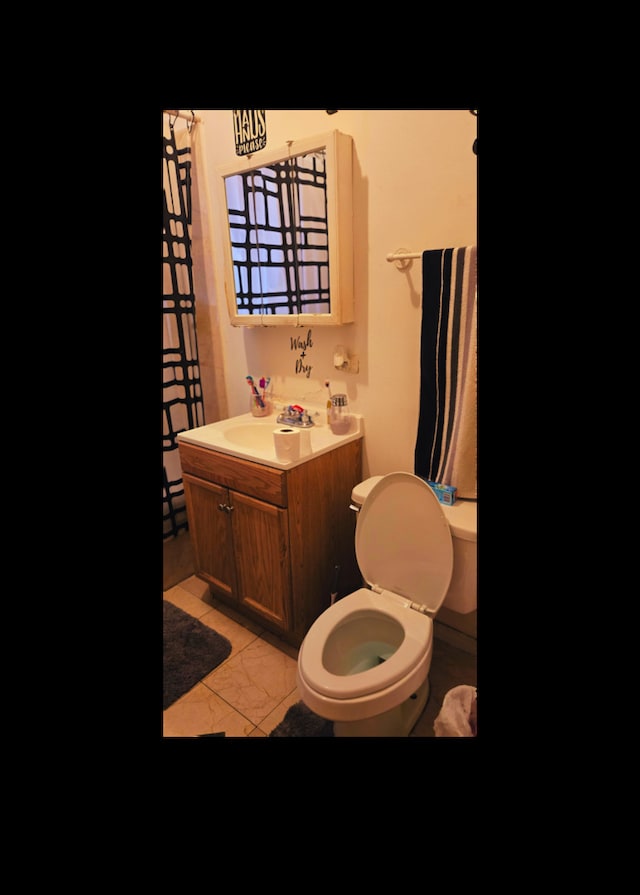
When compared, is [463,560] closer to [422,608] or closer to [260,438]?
[422,608]

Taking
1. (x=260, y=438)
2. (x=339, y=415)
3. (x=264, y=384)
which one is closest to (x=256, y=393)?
(x=264, y=384)

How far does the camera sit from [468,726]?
1.02 m

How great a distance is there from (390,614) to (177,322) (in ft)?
5.35

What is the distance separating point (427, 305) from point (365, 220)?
0.44 meters

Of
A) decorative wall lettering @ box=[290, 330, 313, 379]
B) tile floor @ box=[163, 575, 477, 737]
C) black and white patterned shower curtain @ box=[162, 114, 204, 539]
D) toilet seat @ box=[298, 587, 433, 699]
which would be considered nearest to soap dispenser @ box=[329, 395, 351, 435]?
decorative wall lettering @ box=[290, 330, 313, 379]

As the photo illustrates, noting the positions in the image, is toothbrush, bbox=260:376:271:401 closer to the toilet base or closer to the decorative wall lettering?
the decorative wall lettering

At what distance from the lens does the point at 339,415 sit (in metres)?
1.74

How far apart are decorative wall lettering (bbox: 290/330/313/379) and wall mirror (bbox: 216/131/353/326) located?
0.42 feet

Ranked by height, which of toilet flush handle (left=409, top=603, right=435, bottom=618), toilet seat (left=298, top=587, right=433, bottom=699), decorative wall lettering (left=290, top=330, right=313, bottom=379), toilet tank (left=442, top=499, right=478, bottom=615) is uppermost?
decorative wall lettering (left=290, top=330, right=313, bottom=379)

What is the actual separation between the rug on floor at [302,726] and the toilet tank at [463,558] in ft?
1.87

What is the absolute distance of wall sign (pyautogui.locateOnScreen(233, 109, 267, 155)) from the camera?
1.71 m

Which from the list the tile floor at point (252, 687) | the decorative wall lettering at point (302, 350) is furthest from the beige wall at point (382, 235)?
the tile floor at point (252, 687)

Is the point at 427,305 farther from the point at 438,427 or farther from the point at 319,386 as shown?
the point at 319,386

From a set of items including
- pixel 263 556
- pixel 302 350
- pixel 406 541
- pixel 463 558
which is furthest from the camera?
pixel 302 350
